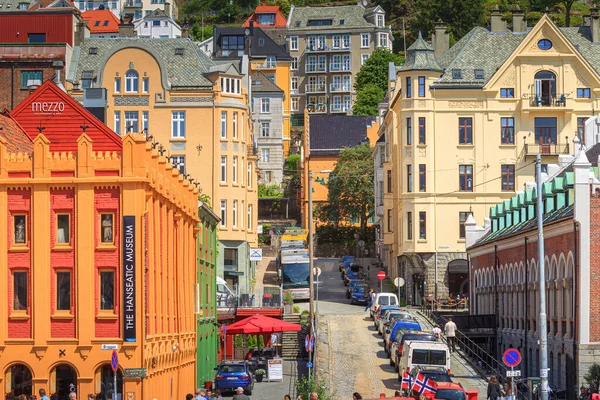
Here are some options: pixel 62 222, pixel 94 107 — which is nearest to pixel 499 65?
pixel 94 107

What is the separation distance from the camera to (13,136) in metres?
51.0

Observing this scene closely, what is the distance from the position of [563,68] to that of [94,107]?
120 ft

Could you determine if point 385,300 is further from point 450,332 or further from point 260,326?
point 450,332

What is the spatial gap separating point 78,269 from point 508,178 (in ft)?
173

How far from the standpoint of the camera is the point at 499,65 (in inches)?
3733

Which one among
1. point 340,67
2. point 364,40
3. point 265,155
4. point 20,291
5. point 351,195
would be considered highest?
point 364,40

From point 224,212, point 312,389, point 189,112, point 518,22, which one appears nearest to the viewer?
point 312,389

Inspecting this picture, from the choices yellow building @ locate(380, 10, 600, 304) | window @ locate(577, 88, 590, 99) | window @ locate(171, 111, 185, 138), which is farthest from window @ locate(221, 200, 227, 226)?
window @ locate(577, 88, 590, 99)

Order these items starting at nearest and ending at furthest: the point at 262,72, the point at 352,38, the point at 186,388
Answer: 1. the point at 186,388
2. the point at 262,72
3. the point at 352,38

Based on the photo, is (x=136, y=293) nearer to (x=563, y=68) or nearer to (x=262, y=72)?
(x=563, y=68)

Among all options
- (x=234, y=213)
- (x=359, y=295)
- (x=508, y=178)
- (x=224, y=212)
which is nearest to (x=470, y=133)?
(x=508, y=178)

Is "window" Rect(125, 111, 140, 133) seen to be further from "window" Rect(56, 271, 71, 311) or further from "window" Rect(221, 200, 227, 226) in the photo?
"window" Rect(56, 271, 71, 311)

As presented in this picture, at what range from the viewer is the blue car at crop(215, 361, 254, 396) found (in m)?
58.6

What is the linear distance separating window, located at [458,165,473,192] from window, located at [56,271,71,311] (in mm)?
51071
